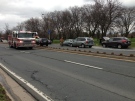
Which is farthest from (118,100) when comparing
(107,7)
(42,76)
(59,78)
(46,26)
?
(46,26)

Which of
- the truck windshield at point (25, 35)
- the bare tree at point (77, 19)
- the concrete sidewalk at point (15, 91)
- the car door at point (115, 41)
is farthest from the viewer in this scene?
the bare tree at point (77, 19)

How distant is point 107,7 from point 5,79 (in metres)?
57.5

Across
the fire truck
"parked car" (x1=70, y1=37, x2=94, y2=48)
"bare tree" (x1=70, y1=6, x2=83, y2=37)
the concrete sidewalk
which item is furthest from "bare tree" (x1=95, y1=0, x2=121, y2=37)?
the concrete sidewalk

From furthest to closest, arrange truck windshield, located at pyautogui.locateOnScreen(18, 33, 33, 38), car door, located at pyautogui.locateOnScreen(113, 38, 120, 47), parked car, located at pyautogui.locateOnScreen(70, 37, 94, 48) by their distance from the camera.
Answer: parked car, located at pyautogui.locateOnScreen(70, 37, 94, 48) < car door, located at pyautogui.locateOnScreen(113, 38, 120, 47) < truck windshield, located at pyautogui.locateOnScreen(18, 33, 33, 38)

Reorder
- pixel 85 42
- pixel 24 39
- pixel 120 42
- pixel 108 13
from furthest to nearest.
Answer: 1. pixel 108 13
2. pixel 85 42
3. pixel 120 42
4. pixel 24 39

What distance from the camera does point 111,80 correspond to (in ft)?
26.9

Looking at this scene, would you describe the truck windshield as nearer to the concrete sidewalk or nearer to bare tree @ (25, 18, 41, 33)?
the concrete sidewalk

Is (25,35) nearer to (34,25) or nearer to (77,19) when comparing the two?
(77,19)

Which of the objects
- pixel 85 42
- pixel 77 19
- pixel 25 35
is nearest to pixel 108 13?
pixel 77 19

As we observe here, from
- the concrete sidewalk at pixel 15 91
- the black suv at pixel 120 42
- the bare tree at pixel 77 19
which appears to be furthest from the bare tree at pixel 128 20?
the concrete sidewalk at pixel 15 91

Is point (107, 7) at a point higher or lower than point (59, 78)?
higher

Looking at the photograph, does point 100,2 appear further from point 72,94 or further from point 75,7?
point 72,94

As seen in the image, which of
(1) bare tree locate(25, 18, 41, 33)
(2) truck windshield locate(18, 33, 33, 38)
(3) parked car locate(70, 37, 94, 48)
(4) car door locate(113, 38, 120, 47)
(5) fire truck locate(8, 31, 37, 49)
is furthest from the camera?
(1) bare tree locate(25, 18, 41, 33)

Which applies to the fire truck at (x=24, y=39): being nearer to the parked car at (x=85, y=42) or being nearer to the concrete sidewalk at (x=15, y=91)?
the parked car at (x=85, y=42)
